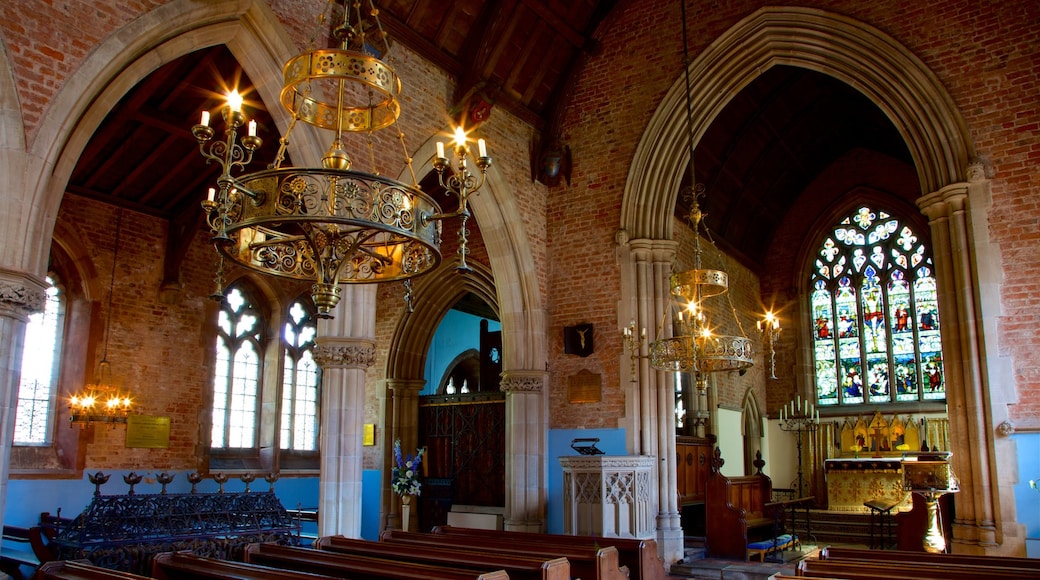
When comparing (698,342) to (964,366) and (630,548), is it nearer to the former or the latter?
(630,548)

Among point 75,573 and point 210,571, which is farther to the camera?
point 210,571

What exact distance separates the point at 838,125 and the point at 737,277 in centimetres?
342

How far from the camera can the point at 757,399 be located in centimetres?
1642

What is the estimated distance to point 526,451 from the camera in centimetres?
1070

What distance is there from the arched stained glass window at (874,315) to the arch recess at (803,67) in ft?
20.9

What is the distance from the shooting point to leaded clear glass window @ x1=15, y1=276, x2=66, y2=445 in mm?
10273

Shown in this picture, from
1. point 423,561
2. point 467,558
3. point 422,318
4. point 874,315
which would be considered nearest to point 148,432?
point 422,318

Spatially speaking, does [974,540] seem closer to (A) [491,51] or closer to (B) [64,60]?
(A) [491,51]

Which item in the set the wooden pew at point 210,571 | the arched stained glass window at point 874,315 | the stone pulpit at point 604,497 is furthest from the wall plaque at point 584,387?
the arched stained glass window at point 874,315

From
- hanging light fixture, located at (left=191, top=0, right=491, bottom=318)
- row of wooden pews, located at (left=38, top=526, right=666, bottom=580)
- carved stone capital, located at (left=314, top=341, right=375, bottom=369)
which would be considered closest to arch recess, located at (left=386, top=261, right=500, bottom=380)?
carved stone capital, located at (left=314, top=341, right=375, bottom=369)

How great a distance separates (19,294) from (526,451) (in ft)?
21.4

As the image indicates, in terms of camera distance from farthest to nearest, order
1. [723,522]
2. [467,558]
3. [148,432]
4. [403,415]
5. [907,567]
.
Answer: [403,415] < [148,432] < [723,522] < [467,558] < [907,567]

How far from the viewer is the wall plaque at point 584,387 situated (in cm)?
1068

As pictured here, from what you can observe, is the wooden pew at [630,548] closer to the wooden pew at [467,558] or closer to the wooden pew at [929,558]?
the wooden pew at [467,558]
